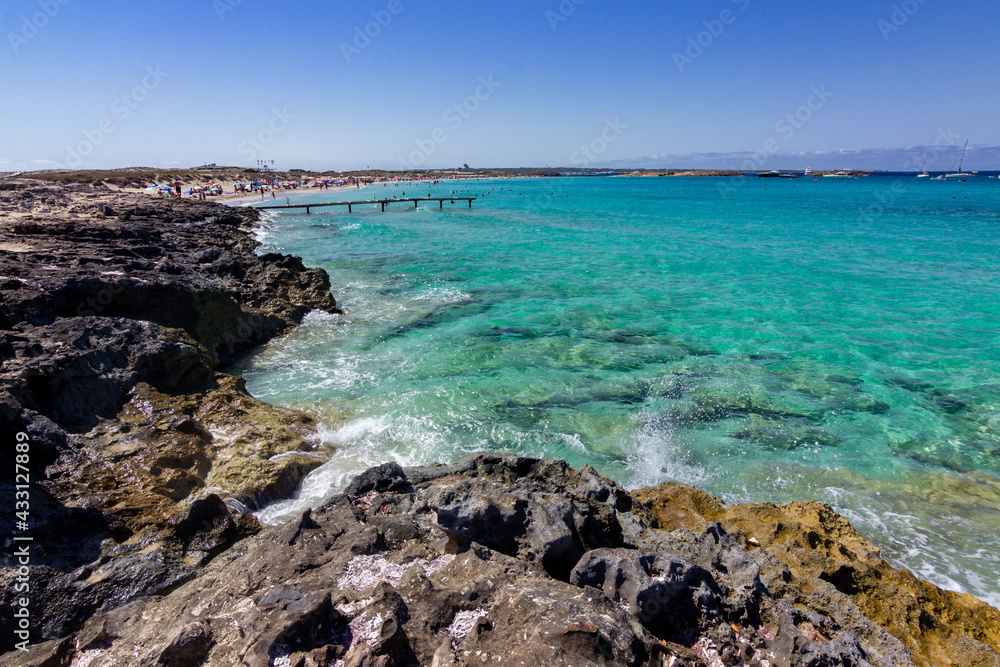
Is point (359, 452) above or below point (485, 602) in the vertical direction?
below

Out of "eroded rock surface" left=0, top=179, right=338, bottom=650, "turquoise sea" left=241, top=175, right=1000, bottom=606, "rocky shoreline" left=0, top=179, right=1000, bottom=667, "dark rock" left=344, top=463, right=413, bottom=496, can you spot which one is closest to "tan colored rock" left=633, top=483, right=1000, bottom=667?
"rocky shoreline" left=0, top=179, right=1000, bottom=667

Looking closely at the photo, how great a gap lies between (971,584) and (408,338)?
12744mm

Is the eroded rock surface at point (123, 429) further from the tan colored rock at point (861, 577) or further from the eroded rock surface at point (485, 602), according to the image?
the tan colored rock at point (861, 577)

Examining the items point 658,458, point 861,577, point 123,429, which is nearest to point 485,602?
point 861,577

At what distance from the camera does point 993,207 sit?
5928cm

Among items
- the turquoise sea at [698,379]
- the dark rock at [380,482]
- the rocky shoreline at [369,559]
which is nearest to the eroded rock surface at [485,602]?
the rocky shoreline at [369,559]

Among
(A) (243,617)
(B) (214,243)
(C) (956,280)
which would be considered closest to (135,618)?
(A) (243,617)

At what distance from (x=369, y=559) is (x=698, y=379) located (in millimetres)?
9749

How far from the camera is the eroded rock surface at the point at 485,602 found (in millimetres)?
3189

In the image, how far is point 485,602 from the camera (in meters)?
3.65

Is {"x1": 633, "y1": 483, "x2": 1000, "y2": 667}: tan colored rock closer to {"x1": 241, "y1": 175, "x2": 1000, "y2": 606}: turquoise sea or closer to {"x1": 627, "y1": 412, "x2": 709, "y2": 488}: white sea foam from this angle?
{"x1": 241, "y1": 175, "x2": 1000, "y2": 606}: turquoise sea

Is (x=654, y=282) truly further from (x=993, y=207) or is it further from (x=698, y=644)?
(x=993, y=207)

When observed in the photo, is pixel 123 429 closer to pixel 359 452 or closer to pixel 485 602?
pixel 359 452

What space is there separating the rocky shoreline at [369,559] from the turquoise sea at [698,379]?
174 cm
